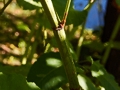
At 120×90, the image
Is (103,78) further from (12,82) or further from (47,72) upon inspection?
(12,82)

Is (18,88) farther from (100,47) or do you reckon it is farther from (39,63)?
(100,47)

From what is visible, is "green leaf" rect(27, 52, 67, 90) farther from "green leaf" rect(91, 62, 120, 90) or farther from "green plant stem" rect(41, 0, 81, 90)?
"green plant stem" rect(41, 0, 81, 90)

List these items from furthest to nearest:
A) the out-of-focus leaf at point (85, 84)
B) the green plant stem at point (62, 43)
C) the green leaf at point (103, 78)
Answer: the green leaf at point (103, 78) → the out-of-focus leaf at point (85, 84) → the green plant stem at point (62, 43)

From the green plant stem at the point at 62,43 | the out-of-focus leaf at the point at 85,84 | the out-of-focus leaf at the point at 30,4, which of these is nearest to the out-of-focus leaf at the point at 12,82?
the green plant stem at the point at 62,43

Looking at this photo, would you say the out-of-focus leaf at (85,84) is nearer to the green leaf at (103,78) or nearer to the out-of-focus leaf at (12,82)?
the green leaf at (103,78)

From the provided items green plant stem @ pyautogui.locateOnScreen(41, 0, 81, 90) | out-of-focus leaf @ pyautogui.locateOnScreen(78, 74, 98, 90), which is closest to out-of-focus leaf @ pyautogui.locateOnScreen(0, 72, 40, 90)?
green plant stem @ pyautogui.locateOnScreen(41, 0, 81, 90)

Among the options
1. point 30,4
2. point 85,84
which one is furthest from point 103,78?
point 30,4

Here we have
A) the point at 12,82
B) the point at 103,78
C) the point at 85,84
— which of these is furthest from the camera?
the point at 103,78

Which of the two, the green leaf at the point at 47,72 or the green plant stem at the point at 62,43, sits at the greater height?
the green plant stem at the point at 62,43
